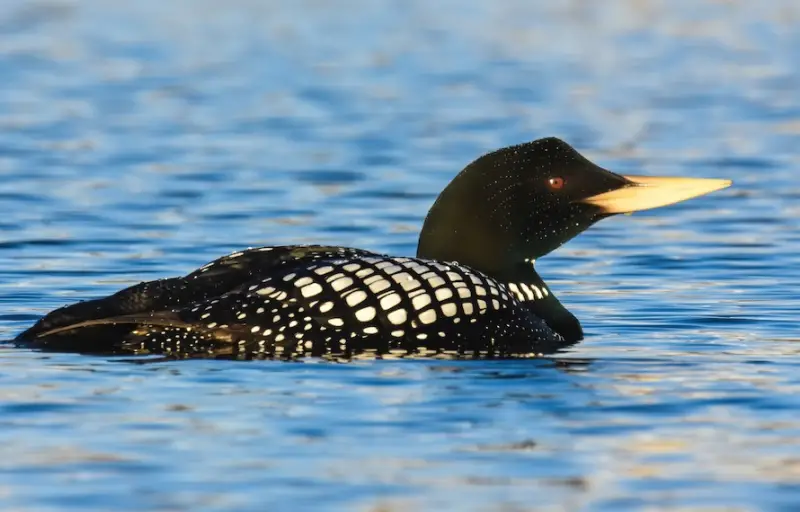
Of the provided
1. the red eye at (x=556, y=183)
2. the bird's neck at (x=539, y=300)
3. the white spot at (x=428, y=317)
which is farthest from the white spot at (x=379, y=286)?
the red eye at (x=556, y=183)

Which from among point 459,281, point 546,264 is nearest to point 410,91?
point 546,264

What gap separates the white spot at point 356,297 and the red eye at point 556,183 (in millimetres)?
1111

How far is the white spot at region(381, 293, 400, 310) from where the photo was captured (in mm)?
6496

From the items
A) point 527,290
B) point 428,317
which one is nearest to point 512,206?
point 527,290

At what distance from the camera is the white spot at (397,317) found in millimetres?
6500

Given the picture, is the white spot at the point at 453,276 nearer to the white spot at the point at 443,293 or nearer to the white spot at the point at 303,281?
the white spot at the point at 443,293

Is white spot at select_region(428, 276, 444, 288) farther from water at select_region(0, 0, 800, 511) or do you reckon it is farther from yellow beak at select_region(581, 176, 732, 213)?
yellow beak at select_region(581, 176, 732, 213)

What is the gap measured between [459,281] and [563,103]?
8772mm

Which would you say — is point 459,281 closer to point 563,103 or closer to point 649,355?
point 649,355

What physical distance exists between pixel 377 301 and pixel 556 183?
43.9 inches

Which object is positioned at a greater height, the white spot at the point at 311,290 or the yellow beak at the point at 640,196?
the yellow beak at the point at 640,196

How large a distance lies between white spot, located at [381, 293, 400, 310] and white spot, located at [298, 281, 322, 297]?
8.5 inches

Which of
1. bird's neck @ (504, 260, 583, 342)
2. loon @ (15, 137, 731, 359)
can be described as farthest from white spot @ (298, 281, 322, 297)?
bird's neck @ (504, 260, 583, 342)

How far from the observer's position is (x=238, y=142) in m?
13.3
